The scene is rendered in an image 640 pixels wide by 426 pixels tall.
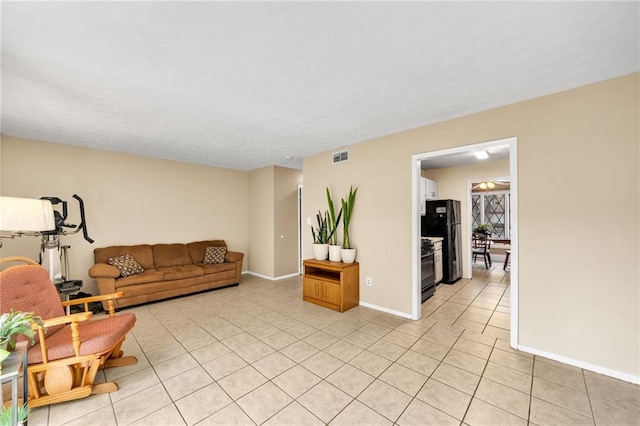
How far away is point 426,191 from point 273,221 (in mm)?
3274

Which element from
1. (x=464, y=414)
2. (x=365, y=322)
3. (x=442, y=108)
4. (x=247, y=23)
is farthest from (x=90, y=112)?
(x=464, y=414)

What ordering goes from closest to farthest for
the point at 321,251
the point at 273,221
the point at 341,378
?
the point at 341,378 < the point at 321,251 < the point at 273,221

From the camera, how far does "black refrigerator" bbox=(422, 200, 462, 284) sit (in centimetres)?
508

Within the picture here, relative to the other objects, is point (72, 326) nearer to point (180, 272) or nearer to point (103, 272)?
point (103, 272)

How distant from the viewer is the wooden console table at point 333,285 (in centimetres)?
374

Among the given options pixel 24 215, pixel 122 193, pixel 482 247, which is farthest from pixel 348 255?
pixel 482 247

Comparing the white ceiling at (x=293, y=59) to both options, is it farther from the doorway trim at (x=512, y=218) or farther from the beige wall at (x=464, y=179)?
the beige wall at (x=464, y=179)

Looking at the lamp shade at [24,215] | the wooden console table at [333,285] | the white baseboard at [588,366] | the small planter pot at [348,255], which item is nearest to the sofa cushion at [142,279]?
the lamp shade at [24,215]

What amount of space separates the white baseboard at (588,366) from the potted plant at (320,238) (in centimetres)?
265

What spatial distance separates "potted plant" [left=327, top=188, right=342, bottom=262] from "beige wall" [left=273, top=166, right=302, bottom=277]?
171 centimetres

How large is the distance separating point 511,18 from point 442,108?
1.28 m

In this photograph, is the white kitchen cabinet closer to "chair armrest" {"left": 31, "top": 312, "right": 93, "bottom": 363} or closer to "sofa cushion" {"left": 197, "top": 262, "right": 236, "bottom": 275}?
"sofa cushion" {"left": 197, "top": 262, "right": 236, "bottom": 275}

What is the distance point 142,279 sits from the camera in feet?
13.1

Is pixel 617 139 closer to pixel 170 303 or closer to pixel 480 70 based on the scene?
pixel 480 70
